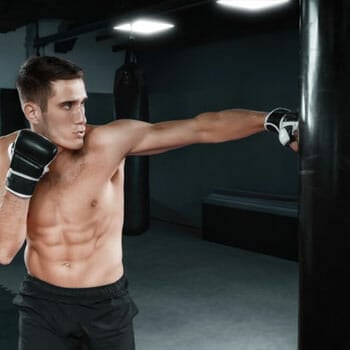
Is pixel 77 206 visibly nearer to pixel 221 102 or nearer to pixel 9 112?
pixel 221 102

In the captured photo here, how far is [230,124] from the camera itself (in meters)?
1.72

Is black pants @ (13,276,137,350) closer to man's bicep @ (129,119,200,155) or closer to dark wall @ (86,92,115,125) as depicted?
man's bicep @ (129,119,200,155)

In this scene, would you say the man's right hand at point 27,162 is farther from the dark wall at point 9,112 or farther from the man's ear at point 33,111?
the dark wall at point 9,112

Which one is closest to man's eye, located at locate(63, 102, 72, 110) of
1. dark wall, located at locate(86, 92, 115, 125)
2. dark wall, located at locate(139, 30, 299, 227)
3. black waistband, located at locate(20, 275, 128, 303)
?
black waistband, located at locate(20, 275, 128, 303)

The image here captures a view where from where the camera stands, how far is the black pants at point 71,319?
1751 millimetres

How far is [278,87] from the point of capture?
19.8ft

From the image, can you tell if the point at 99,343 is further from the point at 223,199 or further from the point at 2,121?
the point at 2,121

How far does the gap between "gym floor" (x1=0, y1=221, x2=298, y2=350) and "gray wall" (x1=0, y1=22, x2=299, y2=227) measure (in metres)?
1.01

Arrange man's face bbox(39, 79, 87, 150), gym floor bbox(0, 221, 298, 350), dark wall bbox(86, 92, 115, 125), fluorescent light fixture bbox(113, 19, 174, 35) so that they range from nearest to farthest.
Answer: man's face bbox(39, 79, 87, 150) → gym floor bbox(0, 221, 298, 350) → fluorescent light fixture bbox(113, 19, 174, 35) → dark wall bbox(86, 92, 115, 125)

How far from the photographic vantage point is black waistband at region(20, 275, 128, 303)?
1775 mm

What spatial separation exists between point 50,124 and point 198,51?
574cm

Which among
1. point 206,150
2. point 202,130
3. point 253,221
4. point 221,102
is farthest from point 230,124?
point 206,150

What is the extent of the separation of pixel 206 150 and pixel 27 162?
5.69m

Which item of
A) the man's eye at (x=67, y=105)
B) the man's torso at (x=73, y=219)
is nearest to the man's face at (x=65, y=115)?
the man's eye at (x=67, y=105)
